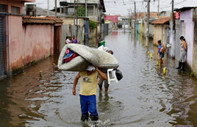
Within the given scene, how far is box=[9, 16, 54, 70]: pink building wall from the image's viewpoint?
12.9 m

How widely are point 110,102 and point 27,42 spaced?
8497mm

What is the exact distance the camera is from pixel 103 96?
9.89 m

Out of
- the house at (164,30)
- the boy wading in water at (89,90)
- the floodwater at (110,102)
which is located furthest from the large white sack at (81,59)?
the house at (164,30)

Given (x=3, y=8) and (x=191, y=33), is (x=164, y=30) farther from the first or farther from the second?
(x=3, y=8)

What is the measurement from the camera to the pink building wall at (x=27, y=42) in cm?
1286

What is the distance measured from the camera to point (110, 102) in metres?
9.19

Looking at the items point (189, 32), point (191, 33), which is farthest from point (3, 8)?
point (189, 32)

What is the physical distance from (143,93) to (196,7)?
5.71 metres

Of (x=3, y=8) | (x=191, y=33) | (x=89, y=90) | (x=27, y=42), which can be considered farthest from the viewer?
(x=27, y=42)

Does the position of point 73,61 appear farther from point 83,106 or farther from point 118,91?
point 118,91

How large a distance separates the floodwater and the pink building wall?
935 millimetres

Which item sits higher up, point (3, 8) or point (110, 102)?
point (3, 8)

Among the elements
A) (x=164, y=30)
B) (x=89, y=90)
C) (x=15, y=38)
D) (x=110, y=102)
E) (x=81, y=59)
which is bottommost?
(x=110, y=102)

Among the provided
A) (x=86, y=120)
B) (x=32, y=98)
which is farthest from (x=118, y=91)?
(x=86, y=120)
